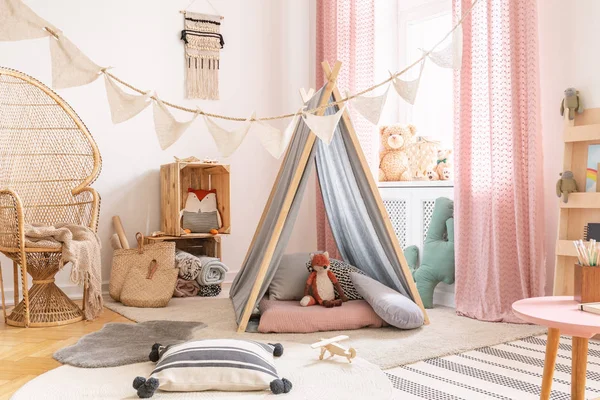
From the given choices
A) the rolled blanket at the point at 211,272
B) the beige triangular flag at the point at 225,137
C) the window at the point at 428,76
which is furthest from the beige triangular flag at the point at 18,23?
the window at the point at 428,76

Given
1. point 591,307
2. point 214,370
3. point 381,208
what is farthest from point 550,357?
point 381,208

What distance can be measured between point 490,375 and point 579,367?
640 millimetres

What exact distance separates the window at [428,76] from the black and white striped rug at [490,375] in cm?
193

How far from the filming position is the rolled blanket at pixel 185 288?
13.3 ft

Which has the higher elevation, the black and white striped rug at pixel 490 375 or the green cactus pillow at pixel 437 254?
the green cactus pillow at pixel 437 254

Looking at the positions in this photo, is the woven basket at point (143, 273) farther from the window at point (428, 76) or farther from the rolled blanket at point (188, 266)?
the window at point (428, 76)

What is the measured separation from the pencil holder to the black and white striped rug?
0.43 metres

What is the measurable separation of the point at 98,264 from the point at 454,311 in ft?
6.63

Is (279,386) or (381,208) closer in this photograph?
(279,386)

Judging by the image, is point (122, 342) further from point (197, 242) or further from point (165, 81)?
point (165, 81)

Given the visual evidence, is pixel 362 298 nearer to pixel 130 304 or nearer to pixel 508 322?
pixel 508 322

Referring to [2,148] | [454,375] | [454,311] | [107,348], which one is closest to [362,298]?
[454,311]

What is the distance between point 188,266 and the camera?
13.3 feet

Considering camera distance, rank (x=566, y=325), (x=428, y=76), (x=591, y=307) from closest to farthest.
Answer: (x=566, y=325), (x=591, y=307), (x=428, y=76)
